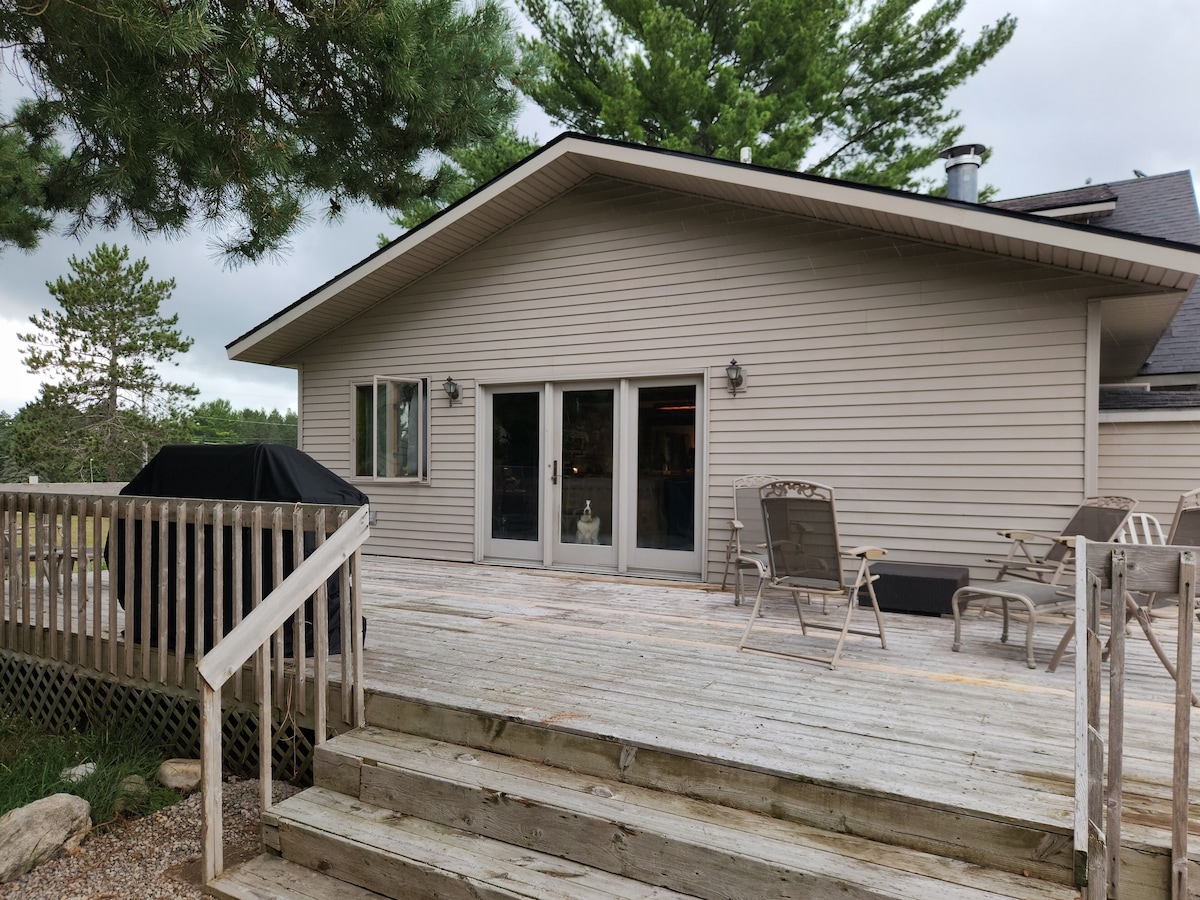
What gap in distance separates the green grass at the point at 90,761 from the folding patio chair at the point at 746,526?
385 centimetres

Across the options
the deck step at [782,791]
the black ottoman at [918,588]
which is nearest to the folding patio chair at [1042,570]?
the black ottoman at [918,588]

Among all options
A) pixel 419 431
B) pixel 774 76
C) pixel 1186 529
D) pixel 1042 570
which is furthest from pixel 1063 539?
pixel 774 76

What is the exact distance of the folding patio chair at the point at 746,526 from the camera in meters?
5.80

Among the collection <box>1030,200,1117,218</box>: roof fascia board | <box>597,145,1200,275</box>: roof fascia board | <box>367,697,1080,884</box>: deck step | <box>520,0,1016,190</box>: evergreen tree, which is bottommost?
<box>367,697,1080,884</box>: deck step

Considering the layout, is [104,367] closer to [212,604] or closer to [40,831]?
[212,604]

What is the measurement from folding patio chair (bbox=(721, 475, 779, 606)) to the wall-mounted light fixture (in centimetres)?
77

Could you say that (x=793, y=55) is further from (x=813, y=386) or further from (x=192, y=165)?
(x=192, y=165)

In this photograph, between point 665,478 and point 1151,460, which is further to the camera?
point 665,478

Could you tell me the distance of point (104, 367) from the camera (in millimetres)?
23688

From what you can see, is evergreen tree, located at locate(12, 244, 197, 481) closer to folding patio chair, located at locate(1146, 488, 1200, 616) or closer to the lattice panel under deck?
the lattice panel under deck

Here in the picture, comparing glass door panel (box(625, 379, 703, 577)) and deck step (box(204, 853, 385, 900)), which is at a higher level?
glass door panel (box(625, 379, 703, 577))

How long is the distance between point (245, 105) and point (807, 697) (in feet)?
14.6

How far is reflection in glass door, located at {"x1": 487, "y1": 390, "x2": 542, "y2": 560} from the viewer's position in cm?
724

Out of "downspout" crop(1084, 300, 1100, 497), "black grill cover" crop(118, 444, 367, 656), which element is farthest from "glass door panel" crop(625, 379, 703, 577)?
"black grill cover" crop(118, 444, 367, 656)
